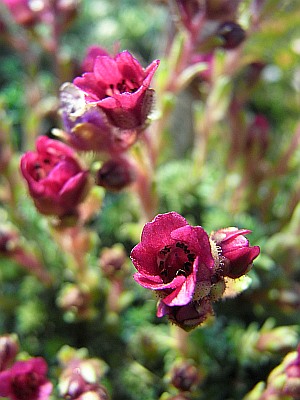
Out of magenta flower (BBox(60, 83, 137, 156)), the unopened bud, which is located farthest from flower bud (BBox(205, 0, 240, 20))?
the unopened bud

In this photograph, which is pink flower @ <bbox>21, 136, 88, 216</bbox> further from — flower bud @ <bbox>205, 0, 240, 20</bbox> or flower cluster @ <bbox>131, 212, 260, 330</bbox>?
flower bud @ <bbox>205, 0, 240, 20</bbox>

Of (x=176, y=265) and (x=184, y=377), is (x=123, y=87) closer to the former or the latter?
(x=176, y=265)

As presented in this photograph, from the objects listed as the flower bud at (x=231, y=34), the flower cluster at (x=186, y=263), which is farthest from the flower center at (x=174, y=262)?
the flower bud at (x=231, y=34)

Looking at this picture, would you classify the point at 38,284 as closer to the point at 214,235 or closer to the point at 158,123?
the point at 158,123

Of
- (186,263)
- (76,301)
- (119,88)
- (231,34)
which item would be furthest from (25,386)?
(231,34)

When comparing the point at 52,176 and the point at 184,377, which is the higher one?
the point at 52,176

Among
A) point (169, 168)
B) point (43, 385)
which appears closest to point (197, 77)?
point (169, 168)

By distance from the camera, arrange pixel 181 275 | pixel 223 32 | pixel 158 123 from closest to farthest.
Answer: pixel 181 275, pixel 223 32, pixel 158 123
